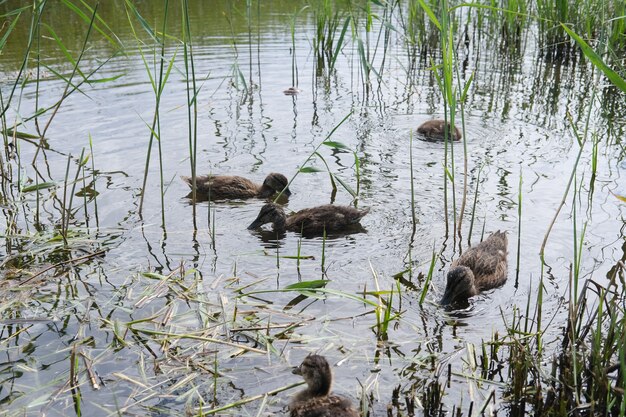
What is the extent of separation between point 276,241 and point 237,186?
111 centimetres

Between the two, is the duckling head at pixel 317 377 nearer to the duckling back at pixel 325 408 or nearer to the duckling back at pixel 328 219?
the duckling back at pixel 325 408

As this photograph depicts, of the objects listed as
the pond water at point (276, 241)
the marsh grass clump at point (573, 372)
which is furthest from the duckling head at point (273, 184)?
the marsh grass clump at point (573, 372)

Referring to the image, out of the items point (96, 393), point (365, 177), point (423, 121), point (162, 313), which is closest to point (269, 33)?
point (423, 121)

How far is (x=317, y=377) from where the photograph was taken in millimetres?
3363

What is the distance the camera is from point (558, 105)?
893 centimetres

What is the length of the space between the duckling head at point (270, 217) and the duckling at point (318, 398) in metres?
2.42

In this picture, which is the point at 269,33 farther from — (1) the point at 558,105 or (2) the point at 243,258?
(2) the point at 243,258

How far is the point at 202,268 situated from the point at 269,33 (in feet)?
28.4

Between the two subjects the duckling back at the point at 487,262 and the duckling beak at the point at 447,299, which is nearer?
the duckling beak at the point at 447,299

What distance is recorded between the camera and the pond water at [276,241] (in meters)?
3.72

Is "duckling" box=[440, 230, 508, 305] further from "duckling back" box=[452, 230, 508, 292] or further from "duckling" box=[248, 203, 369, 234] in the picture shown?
"duckling" box=[248, 203, 369, 234]

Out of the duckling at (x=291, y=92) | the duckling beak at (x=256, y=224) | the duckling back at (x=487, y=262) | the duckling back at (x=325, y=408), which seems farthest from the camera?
the duckling at (x=291, y=92)

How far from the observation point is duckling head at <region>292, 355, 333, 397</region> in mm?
3352

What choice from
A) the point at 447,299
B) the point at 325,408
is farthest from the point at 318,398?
the point at 447,299
